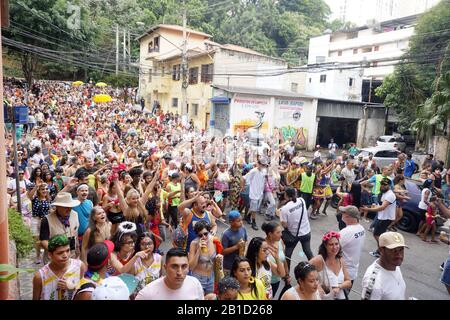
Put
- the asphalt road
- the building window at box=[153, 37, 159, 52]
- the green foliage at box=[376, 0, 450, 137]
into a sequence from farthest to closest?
the building window at box=[153, 37, 159, 52] → the green foliage at box=[376, 0, 450, 137] → the asphalt road

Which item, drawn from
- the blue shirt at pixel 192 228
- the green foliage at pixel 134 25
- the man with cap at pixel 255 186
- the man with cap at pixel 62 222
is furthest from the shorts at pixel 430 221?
the green foliage at pixel 134 25

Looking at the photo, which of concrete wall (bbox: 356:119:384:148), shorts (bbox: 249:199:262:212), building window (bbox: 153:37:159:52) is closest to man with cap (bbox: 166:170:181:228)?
shorts (bbox: 249:199:262:212)

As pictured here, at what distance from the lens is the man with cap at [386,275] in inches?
130

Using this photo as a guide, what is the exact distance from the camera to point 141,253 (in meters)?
3.74

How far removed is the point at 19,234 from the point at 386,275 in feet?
17.5

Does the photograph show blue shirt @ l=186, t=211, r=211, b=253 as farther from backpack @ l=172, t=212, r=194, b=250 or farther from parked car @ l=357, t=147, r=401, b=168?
parked car @ l=357, t=147, r=401, b=168

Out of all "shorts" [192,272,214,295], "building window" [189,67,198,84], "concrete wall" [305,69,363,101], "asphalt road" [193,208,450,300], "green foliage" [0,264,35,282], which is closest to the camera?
"green foliage" [0,264,35,282]

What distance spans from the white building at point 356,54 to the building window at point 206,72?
29.7ft

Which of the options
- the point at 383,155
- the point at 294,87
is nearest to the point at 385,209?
the point at 383,155

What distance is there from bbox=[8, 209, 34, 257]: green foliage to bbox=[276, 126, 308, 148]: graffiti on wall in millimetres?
20202

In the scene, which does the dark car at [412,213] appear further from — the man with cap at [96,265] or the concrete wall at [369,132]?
the concrete wall at [369,132]

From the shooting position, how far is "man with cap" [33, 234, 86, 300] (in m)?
3.24

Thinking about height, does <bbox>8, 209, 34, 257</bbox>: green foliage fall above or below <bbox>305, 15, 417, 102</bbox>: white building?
below
